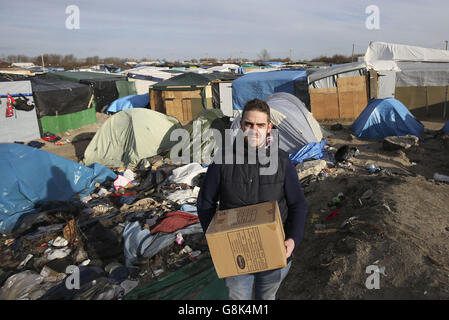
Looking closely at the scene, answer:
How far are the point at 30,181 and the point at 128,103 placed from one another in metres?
12.0

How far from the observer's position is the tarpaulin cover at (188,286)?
3.40 m

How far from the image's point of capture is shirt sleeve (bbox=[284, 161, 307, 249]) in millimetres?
2189

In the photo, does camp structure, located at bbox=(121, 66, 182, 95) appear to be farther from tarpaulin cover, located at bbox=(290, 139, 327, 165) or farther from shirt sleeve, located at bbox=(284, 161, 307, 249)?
shirt sleeve, located at bbox=(284, 161, 307, 249)

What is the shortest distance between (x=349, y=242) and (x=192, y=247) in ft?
7.20

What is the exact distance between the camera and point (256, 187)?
7.13 feet

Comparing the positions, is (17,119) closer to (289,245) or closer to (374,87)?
(289,245)

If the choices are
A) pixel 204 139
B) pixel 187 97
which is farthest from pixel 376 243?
pixel 187 97

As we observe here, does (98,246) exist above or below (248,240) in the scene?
below

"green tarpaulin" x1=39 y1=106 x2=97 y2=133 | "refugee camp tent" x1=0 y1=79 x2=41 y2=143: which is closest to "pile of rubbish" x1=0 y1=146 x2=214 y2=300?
"refugee camp tent" x1=0 y1=79 x2=41 y2=143

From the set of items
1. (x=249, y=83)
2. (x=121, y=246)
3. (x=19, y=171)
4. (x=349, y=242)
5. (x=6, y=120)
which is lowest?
(x=121, y=246)

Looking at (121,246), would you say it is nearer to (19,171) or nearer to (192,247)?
(192,247)

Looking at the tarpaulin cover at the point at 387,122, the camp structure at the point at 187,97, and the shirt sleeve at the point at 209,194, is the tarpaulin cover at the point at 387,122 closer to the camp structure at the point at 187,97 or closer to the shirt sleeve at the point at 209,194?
the camp structure at the point at 187,97

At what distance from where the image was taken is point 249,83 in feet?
50.7

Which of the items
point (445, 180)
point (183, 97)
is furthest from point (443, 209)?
point (183, 97)
